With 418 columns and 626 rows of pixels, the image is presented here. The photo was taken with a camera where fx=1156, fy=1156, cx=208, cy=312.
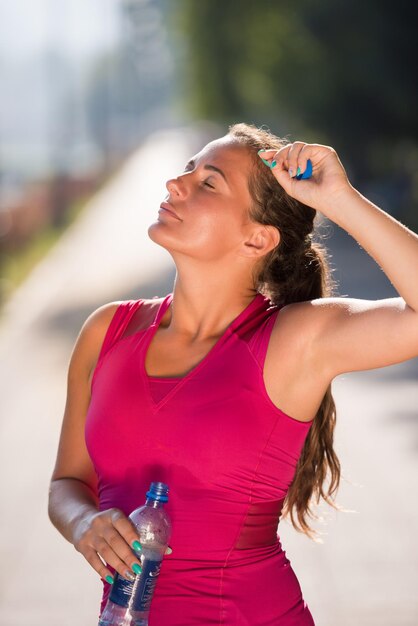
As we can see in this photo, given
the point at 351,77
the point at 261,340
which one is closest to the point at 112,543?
the point at 261,340

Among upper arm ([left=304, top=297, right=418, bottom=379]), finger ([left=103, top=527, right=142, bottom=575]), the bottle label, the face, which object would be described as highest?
the face

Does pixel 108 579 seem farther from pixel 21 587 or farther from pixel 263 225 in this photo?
pixel 21 587

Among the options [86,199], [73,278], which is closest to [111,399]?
[73,278]

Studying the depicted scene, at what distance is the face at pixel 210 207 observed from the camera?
2832mm

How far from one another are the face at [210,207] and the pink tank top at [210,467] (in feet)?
0.86

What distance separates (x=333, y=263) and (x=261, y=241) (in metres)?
12.8

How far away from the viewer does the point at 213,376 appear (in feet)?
8.80

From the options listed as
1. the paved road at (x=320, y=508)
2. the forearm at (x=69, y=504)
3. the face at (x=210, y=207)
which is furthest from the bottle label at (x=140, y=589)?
the paved road at (x=320, y=508)

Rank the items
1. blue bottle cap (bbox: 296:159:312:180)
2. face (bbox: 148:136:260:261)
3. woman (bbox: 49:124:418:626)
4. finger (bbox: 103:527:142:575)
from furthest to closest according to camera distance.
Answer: face (bbox: 148:136:260:261) < blue bottle cap (bbox: 296:159:312:180) < woman (bbox: 49:124:418:626) < finger (bbox: 103:527:142:575)

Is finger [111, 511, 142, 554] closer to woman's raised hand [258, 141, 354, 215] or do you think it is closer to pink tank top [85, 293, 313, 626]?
pink tank top [85, 293, 313, 626]

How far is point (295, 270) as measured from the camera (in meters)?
3.08

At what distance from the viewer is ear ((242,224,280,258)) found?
297cm

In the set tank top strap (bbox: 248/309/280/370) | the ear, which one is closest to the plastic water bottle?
tank top strap (bbox: 248/309/280/370)

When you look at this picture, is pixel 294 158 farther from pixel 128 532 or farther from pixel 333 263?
pixel 333 263
